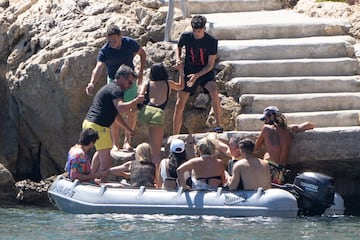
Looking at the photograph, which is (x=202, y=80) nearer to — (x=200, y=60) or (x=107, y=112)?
(x=200, y=60)

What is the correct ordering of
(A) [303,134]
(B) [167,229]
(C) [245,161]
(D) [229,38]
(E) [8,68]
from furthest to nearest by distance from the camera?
1. (E) [8,68]
2. (D) [229,38]
3. (A) [303,134]
4. (C) [245,161]
5. (B) [167,229]

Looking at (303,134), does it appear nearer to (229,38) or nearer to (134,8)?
(229,38)

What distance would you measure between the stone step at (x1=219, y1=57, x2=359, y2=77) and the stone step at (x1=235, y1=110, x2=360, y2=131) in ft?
3.22

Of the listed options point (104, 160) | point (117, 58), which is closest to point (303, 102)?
point (117, 58)

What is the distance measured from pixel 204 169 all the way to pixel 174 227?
50.0 inches

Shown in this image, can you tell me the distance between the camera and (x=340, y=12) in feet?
59.0

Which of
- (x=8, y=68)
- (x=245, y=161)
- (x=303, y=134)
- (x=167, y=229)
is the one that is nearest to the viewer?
(x=167, y=229)

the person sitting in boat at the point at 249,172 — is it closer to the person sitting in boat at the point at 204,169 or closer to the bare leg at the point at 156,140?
the person sitting in boat at the point at 204,169

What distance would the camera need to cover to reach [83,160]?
14.9 m

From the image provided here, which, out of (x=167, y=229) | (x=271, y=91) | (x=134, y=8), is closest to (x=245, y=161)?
(x=167, y=229)

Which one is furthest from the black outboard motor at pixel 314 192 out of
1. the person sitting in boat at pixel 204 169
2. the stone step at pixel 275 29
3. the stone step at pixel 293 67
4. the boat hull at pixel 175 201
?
the stone step at pixel 275 29

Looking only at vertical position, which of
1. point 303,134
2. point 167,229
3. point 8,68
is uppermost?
point 8,68

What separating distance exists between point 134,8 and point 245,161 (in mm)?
4974

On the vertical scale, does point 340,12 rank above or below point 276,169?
above
